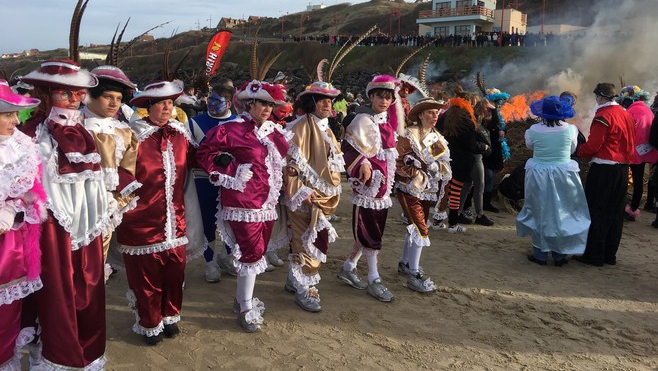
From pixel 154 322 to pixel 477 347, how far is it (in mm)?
2432

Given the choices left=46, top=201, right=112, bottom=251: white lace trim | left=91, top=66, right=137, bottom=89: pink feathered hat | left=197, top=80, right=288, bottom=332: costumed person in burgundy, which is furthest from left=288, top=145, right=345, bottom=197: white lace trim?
left=46, top=201, right=112, bottom=251: white lace trim

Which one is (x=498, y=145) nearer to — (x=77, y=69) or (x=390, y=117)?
(x=390, y=117)

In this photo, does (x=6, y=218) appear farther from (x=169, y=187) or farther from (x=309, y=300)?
(x=309, y=300)

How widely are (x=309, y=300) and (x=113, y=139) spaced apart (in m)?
2.11

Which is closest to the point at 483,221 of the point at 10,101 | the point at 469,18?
the point at 10,101

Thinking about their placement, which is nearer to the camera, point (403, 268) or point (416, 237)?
point (416, 237)

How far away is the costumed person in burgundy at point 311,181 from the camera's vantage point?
402 cm

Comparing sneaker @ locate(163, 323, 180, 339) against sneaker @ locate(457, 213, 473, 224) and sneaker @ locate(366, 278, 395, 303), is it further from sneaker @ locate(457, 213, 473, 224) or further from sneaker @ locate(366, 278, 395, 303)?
sneaker @ locate(457, 213, 473, 224)

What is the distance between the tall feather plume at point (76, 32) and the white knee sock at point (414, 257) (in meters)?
3.27

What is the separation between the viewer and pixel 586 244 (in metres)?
5.61

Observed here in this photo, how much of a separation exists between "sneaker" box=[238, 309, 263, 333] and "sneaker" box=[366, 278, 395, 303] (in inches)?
46.8

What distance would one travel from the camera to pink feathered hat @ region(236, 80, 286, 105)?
3711 millimetres

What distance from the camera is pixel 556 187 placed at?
5.44 meters

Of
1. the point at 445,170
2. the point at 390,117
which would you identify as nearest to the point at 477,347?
the point at 445,170
